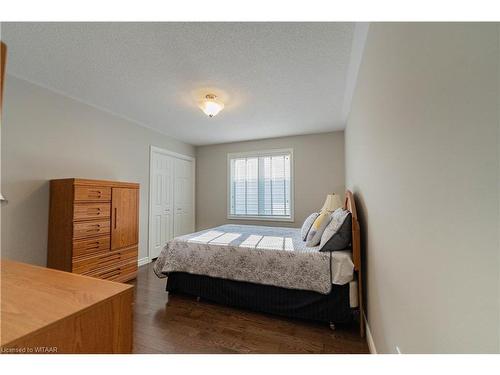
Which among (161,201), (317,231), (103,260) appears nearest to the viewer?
(317,231)

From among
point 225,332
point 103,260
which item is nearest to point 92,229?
point 103,260

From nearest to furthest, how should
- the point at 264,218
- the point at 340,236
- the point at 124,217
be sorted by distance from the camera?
the point at 340,236 < the point at 124,217 < the point at 264,218

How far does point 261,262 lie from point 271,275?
157 millimetres

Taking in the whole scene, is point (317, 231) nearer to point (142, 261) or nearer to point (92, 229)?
point (92, 229)

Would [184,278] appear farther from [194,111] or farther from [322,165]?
[322,165]

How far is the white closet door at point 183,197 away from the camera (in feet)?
15.5

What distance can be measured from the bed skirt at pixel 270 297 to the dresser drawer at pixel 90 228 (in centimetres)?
108

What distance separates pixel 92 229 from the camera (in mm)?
2643

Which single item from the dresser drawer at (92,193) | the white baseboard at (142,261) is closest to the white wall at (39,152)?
the dresser drawer at (92,193)

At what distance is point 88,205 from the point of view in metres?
2.60

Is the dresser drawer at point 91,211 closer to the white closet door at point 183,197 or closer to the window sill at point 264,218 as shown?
the white closet door at point 183,197

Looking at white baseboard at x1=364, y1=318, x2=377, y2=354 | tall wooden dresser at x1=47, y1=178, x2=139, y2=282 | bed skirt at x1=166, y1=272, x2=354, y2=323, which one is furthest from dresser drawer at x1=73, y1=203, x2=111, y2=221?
white baseboard at x1=364, y1=318, x2=377, y2=354

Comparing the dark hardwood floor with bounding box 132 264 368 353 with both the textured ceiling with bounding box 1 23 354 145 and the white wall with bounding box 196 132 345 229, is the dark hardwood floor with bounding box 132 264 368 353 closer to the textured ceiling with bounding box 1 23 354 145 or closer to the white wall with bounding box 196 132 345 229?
the textured ceiling with bounding box 1 23 354 145

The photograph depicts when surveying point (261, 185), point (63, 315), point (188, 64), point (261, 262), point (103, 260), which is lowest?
point (103, 260)
